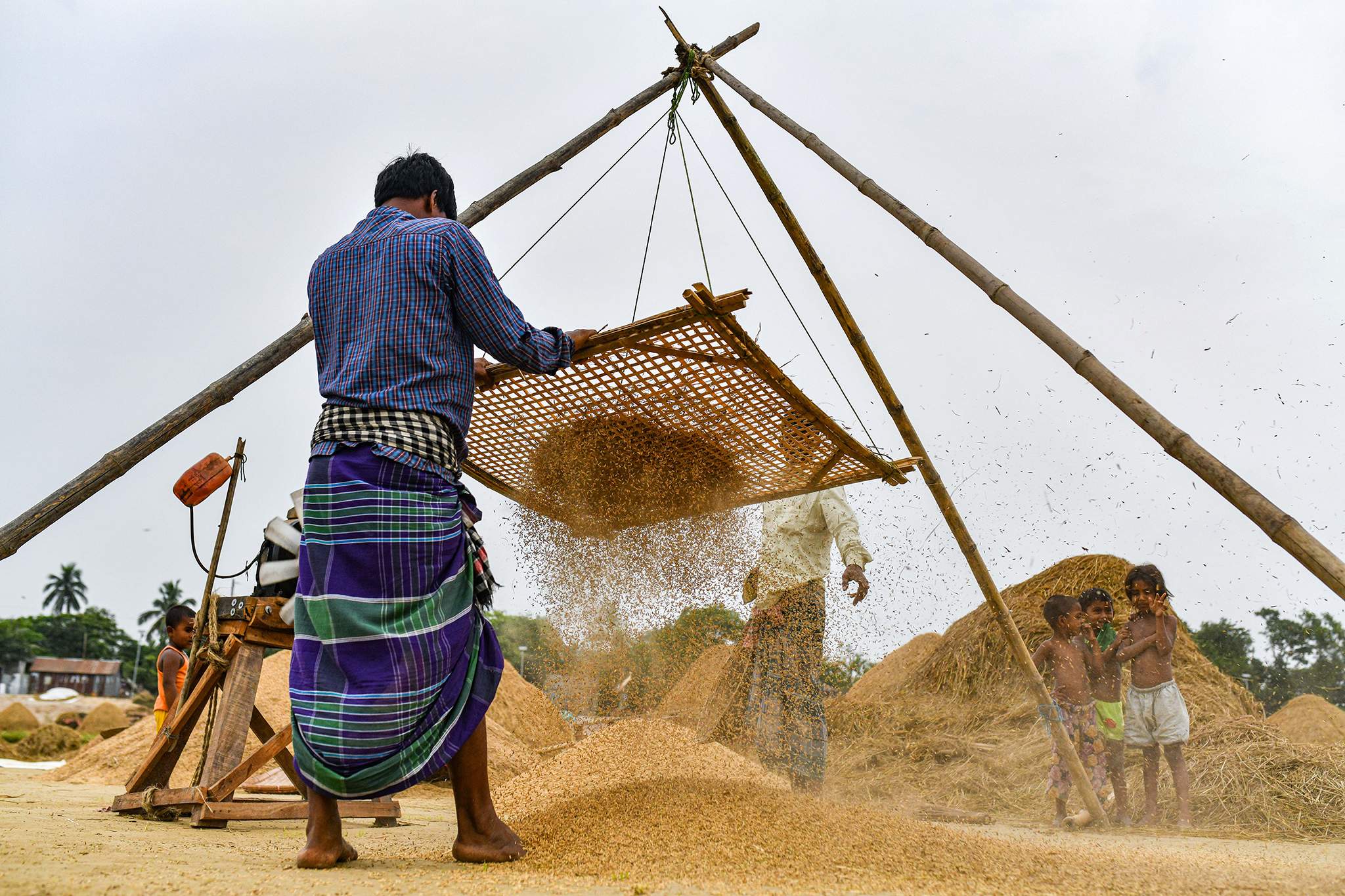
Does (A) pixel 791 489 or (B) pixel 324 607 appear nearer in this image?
(B) pixel 324 607

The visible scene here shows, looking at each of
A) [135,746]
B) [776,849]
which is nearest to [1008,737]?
[776,849]

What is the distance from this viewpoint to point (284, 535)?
8.45ft

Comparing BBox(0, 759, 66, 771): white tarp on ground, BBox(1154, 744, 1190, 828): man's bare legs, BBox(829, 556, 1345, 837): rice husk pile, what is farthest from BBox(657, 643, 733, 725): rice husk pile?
BBox(0, 759, 66, 771): white tarp on ground

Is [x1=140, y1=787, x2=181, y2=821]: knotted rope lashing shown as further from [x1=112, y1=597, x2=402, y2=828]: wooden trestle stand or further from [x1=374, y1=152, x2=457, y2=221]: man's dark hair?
[x1=374, y1=152, x2=457, y2=221]: man's dark hair

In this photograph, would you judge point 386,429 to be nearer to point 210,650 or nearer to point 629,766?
point 210,650

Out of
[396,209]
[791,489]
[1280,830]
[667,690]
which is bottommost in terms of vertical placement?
[1280,830]

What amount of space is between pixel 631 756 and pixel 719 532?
1020 mm

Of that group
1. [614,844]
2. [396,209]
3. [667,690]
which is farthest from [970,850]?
[396,209]

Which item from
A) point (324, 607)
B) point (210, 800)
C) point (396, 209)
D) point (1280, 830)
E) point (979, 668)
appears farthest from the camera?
point (979, 668)

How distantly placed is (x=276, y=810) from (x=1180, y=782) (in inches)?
157

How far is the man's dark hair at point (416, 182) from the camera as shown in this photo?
2479mm

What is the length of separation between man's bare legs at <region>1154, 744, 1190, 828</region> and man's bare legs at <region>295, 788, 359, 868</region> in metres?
3.82

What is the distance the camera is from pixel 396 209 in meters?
2.40

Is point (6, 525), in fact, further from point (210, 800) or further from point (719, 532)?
point (719, 532)
